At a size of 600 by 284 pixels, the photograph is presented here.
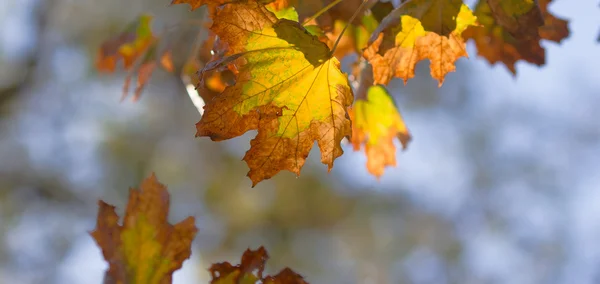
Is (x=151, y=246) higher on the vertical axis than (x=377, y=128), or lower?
lower

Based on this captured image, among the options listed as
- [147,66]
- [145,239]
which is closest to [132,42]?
[147,66]

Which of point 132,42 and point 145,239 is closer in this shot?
point 145,239

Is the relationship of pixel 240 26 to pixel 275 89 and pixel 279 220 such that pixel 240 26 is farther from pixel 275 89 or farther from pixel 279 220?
pixel 279 220

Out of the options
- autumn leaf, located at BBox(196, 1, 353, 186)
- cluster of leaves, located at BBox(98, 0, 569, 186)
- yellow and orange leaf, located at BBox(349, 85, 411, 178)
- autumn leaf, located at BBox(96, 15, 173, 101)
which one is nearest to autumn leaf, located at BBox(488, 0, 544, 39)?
cluster of leaves, located at BBox(98, 0, 569, 186)

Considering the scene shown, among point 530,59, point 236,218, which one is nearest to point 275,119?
point 530,59

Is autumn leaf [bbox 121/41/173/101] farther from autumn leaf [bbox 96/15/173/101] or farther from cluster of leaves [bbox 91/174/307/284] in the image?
cluster of leaves [bbox 91/174/307/284]

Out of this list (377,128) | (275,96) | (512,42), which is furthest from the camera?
(377,128)

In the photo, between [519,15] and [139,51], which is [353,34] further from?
[139,51]

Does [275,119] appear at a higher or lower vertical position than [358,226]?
lower
